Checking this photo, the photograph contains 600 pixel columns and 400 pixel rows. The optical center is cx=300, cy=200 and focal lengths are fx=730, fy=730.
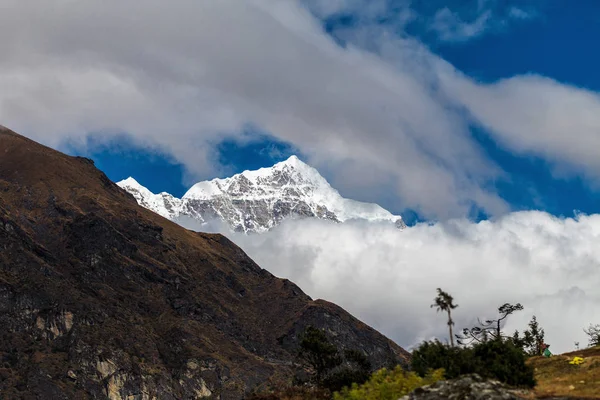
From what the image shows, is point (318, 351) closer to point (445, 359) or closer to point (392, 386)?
point (445, 359)

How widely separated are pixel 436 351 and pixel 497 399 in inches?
487

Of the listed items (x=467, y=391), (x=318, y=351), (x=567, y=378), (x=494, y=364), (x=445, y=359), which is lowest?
(x=467, y=391)

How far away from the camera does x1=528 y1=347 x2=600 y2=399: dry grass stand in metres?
43.7

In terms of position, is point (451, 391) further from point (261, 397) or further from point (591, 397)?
point (261, 397)

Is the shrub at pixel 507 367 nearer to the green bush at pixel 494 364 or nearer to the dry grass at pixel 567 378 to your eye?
the green bush at pixel 494 364

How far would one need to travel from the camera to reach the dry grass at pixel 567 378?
1721 inches

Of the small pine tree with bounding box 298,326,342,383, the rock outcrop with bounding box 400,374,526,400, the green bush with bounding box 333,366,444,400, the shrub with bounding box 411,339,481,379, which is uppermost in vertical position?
the small pine tree with bounding box 298,326,342,383

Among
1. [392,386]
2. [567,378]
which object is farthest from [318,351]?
[392,386]

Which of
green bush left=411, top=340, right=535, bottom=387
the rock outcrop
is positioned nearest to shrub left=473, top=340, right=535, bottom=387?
green bush left=411, top=340, right=535, bottom=387

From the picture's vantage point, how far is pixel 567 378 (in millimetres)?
51406

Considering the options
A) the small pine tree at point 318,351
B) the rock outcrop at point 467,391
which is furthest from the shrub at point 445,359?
the small pine tree at point 318,351

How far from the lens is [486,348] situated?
158 feet

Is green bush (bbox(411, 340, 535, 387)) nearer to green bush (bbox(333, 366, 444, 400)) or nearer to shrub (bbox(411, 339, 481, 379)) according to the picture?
shrub (bbox(411, 339, 481, 379))

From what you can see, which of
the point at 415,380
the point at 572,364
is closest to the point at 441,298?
the point at 572,364
